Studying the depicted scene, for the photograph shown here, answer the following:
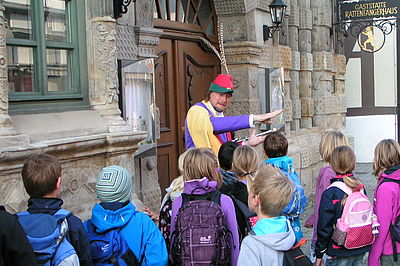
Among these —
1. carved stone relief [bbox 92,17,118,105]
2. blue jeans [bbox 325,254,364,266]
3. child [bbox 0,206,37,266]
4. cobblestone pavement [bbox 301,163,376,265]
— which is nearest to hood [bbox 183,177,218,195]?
child [bbox 0,206,37,266]

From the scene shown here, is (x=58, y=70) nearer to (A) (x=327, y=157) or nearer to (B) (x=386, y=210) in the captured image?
(A) (x=327, y=157)

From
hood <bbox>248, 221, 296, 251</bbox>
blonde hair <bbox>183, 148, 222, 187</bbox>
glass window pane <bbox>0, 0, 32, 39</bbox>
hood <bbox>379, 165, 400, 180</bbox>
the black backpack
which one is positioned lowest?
the black backpack

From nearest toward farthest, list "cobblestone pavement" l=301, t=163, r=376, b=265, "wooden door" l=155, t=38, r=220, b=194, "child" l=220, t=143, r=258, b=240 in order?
"child" l=220, t=143, r=258, b=240
"wooden door" l=155, t=38, r=220, b=194
"cobblestone pavement" l=301, t=163, r=376, b=265

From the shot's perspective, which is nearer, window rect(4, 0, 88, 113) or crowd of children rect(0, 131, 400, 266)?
crowd of children rect(0, 131, 400, 266)

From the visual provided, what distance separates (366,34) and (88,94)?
393 inches

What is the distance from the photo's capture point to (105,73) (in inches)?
191

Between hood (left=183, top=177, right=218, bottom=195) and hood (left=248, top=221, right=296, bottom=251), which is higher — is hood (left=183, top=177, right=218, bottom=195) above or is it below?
above

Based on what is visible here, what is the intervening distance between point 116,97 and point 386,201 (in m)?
2.15

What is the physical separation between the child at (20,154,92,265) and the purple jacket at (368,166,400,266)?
212cm

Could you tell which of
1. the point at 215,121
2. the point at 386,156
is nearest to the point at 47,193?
the point at 215,121

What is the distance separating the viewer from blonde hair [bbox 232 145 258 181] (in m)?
3.88

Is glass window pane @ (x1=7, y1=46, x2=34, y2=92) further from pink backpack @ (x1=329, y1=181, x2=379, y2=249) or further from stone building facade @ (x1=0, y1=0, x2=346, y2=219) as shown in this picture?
pink backpack @ (x1=329, y1=181, x2=379, y2=249)

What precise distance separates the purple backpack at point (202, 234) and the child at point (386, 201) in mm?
1393

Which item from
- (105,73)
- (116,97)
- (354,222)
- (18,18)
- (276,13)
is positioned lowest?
(354,222)
